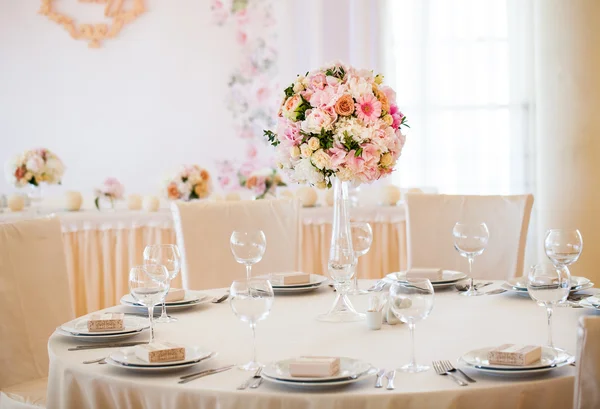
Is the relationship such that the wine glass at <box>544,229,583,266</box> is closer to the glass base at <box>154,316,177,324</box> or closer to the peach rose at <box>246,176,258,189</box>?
the glass base at <box>154,316,177,324</box>

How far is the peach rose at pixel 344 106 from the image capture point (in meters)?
2.16

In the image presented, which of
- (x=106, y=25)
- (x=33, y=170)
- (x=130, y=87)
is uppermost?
(x=106, y=25)

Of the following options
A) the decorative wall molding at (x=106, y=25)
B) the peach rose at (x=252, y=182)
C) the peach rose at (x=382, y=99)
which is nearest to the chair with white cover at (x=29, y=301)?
the peach rose at (x=382, y=99)

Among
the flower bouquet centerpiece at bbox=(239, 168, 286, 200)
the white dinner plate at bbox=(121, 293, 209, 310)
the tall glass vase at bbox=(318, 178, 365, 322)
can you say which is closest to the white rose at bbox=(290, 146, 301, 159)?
the tall glass vase at bbox=(318, 178, 365, 322)

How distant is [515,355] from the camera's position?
1.65 m

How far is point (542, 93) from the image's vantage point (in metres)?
5.09

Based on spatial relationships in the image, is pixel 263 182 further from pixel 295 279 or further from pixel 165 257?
pixel 165 257

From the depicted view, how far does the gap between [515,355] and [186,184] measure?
3.14 meters

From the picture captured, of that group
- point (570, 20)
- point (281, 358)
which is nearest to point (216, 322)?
point (281, 358)

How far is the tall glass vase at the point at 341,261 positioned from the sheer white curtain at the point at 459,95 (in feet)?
11.9

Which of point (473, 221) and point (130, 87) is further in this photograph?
point (130, 87)

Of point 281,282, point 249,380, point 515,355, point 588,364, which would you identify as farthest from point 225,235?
point 588,364

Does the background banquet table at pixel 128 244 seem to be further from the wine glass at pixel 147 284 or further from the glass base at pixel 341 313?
the wine glass at pixel 147 284

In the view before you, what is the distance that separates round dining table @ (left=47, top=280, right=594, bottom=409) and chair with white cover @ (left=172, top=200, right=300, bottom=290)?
671 mm
